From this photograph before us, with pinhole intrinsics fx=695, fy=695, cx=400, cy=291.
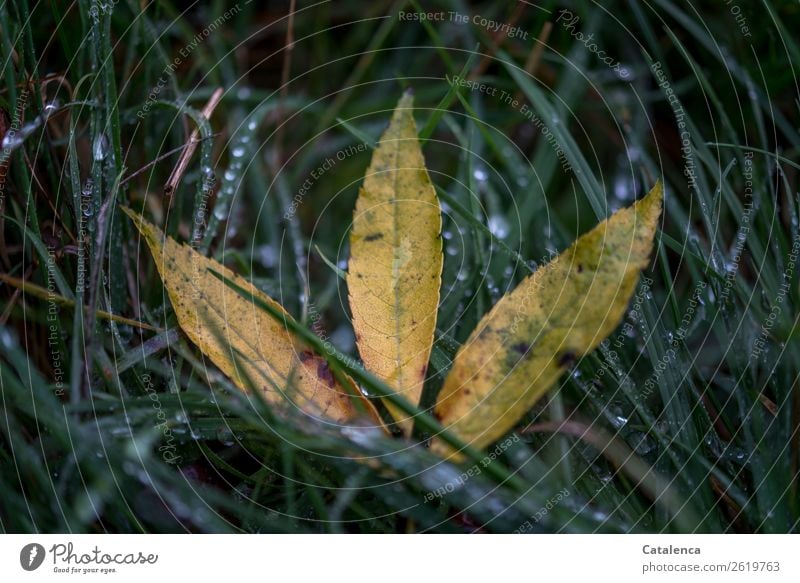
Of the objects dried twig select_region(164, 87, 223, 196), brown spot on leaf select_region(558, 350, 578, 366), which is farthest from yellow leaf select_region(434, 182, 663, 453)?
dried twig select_region(164, 87, 223, 196)

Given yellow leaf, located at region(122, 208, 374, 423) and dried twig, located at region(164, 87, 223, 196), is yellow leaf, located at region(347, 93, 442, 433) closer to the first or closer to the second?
yellow leaf, located at region(122, 208, 374, 423)

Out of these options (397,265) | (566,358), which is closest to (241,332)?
(397,265)

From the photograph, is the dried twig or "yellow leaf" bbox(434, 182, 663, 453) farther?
the dried twig
